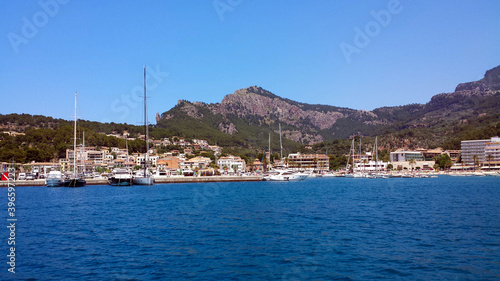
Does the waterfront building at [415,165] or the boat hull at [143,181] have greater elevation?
the waterfront building at [415,165]

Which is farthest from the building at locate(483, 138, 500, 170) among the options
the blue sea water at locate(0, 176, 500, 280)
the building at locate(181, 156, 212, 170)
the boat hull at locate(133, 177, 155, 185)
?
the blue sea water at locate(0, 176, 500, 280)

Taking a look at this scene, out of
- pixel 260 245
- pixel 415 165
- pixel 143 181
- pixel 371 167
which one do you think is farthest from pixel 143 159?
pixel 260 245

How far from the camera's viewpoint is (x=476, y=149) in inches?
5551

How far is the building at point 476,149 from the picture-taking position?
13381cm

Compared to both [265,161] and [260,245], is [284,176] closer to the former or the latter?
[265,161]

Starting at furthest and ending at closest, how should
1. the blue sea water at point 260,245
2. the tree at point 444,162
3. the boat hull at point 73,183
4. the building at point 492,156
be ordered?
the tree at point 444,162, the building at point 492,156, the boat hull at point 73,183, the blue sea water at point 260,245

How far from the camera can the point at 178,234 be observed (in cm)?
2016

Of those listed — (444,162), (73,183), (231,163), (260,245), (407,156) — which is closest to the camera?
(260,245)

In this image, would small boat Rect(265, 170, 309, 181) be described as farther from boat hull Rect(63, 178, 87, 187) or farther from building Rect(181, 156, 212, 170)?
boat hull Rect(63, 178, 87, 187)

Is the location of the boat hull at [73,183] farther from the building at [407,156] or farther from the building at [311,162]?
the building at [407,156]

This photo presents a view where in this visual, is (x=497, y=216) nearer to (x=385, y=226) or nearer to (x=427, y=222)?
(x=427, y=222)

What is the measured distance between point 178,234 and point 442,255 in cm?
1185

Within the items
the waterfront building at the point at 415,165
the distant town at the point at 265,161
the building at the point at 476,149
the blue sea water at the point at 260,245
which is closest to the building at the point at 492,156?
the distant town at the point at 265,161

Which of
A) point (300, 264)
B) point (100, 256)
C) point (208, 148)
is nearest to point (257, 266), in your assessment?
point (300, 264)
